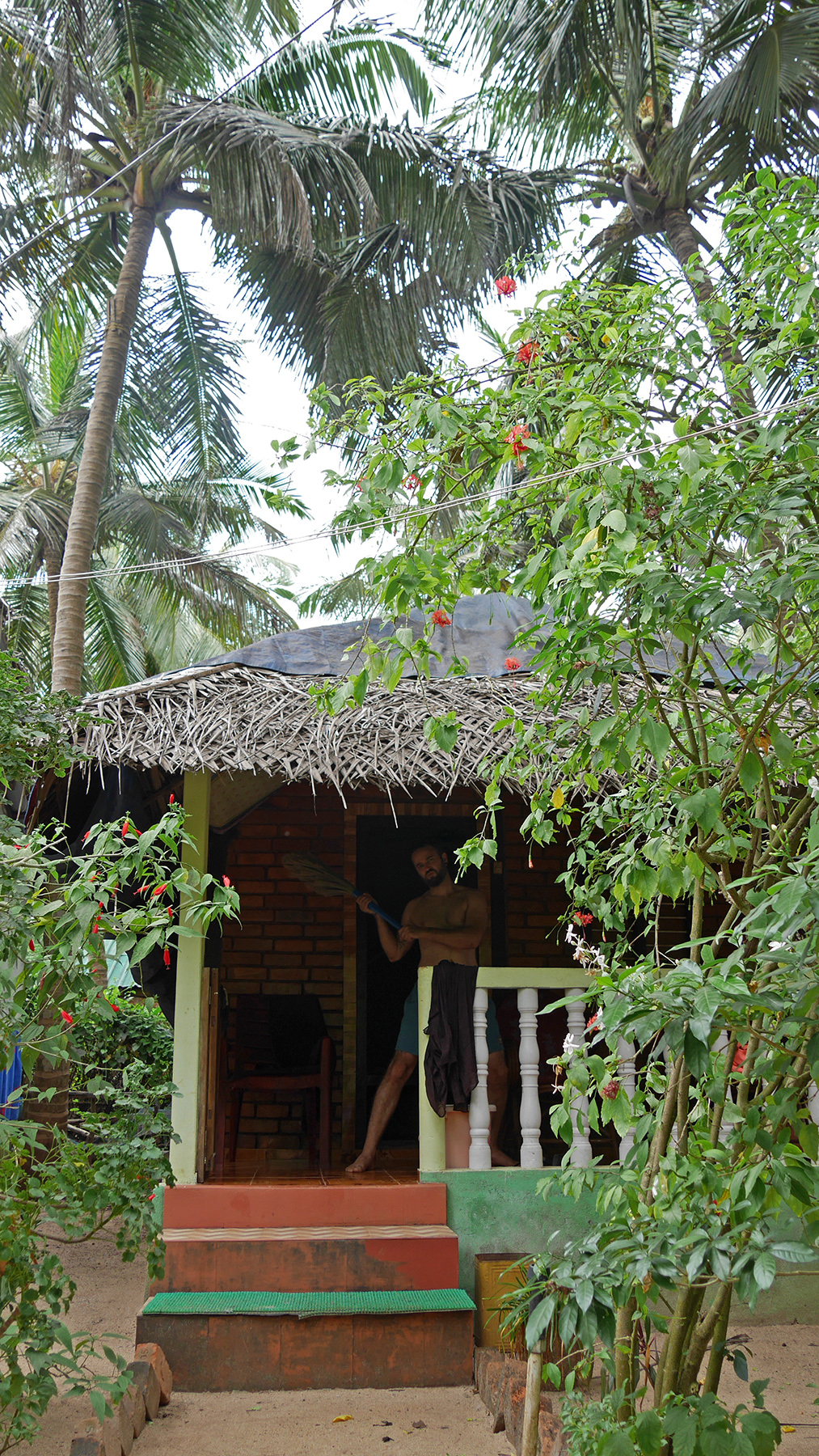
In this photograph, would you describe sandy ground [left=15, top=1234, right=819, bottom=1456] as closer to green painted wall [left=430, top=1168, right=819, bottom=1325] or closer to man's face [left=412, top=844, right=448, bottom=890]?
green painted wall [left=430, top=1168, right=819, bottom=1325]

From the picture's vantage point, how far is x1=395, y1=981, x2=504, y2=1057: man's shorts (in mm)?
5004

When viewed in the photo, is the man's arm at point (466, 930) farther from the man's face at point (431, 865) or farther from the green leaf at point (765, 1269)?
the green leaf at point (765, 1269)

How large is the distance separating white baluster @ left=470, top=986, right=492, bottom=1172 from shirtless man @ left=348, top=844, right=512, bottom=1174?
0.37m

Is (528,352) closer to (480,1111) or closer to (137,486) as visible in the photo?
(480,1111)

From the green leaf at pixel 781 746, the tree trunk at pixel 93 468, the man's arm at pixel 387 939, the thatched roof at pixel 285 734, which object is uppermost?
the tree trunk at pixel 93 468

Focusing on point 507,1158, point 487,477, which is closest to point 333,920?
point 507,1158

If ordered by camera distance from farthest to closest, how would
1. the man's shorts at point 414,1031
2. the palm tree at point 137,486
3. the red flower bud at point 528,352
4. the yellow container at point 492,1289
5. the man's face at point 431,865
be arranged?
1. the palm tree at point 137,486
2. the man's face at point 431,865
3. the man's shorts at point 414,1031
4. the yellow container at point 492,1289
5. the red flower bud at point 528,352

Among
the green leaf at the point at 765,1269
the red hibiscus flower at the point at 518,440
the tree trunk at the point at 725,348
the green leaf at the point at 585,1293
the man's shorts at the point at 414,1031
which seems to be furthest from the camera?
the man's shorts at the point at 414,1031

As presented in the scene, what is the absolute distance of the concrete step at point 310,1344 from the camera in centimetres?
387

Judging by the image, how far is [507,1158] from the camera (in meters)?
4.82

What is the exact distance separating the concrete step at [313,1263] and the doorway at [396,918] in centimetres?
283

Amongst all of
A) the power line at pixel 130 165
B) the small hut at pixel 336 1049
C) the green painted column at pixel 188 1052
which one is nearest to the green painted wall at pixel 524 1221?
the small hut at pixel 336 1049

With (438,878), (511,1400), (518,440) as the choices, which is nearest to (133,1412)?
(511,1400)

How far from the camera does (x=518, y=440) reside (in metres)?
2.89
